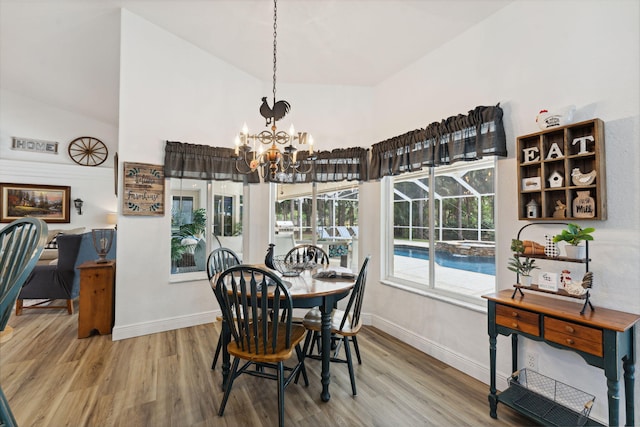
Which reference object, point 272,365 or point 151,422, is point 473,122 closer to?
point 272,365

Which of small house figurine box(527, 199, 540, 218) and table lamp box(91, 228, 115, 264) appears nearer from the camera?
small house figurine box(527, 199, 540, 218)

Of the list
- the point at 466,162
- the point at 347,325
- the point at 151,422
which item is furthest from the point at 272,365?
the point at 466,162

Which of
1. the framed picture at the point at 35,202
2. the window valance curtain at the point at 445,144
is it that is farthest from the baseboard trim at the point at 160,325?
the framed picture at the point at 35,202

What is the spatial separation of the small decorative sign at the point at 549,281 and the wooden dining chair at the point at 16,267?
267 cm

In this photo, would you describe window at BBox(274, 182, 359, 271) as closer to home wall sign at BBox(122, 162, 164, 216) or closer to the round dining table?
home wall sign at BBox(122, 162, 164, 216)

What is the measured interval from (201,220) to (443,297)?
2983 millimetres

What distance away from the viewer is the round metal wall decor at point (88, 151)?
623 centimetres

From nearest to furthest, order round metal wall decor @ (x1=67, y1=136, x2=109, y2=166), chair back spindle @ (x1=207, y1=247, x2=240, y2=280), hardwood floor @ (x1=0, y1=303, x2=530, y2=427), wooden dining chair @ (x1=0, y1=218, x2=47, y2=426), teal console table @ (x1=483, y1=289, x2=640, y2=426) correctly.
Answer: wooden dining chair @ (x1=0, y1=218, x2=47, y2=426) → teal console table @ (x1=483, y1=289, x2=640, y2=426) → hardwood floor @ (x1=0, y1=303, x2=530, y2=427) → chair back spindle @ (x1=207, y1=247, x2=240, y2=280) → round metal wall decor @ (x1=67, y1=136, x2=109, y2=166)

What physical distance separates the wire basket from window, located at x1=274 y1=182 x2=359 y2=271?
2.09m

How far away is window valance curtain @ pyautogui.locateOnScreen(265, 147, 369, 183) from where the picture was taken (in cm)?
363

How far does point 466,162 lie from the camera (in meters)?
2.65

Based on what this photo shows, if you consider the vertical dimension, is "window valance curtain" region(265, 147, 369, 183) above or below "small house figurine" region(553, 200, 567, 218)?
above

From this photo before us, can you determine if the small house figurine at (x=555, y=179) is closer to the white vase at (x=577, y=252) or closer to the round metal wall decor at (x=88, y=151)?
the white vase at (x=577, y=252)

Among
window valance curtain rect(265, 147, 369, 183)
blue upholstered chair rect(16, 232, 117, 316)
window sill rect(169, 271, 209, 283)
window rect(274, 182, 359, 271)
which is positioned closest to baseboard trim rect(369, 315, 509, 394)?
window rect(274, 182, 359, 271)
